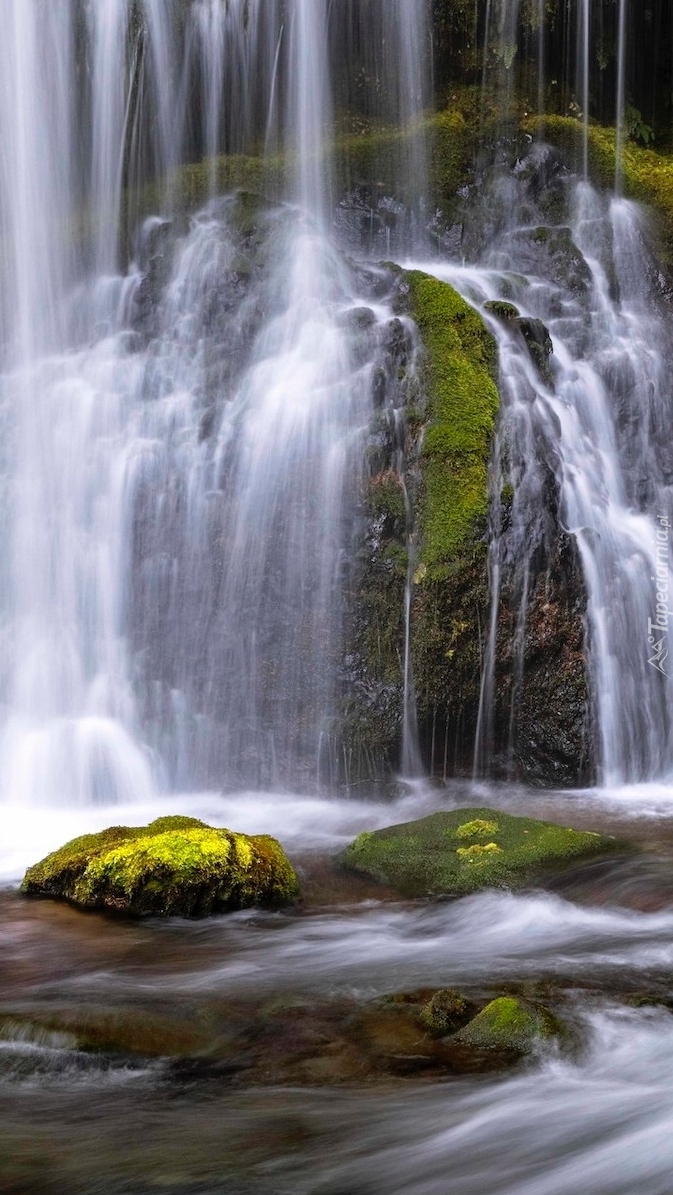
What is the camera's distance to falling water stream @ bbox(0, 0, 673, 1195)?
3.52 m

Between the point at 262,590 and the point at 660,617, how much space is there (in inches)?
169

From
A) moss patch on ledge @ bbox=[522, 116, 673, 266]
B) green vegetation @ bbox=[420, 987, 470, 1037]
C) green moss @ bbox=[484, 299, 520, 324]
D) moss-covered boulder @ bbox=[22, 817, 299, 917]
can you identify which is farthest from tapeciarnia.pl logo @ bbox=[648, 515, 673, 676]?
moss patch on ledge @ bbox=[522, 116, 673, 266]

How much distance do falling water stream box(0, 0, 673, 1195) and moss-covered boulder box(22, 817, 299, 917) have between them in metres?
0.19

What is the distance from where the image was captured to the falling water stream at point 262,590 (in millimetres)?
3521

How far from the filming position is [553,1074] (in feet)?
12.4

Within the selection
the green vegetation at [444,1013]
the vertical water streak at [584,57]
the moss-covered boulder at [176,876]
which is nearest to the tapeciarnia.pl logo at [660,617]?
the moss-covered boulder at [176,876]

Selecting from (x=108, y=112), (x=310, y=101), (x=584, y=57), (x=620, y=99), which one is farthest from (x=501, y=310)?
(x=108, y=112)

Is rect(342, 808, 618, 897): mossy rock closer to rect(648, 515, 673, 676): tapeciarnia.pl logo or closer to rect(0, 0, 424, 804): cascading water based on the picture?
rect(0, 0, 424, 804): cascading water

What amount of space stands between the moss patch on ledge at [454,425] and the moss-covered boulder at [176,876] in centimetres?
431

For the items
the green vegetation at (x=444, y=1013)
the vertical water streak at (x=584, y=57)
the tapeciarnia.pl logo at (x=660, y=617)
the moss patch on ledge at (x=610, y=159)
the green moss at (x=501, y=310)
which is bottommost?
the green vegetation at (x=444, y=1013)

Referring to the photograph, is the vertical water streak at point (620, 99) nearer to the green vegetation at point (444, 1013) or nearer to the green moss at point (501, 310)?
the green moss at point (501, 310)

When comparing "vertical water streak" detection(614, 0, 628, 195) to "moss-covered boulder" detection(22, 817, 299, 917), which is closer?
"moss-covered boulder" detection(22, 817, 299, 917)

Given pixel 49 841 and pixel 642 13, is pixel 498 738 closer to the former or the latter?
pixel 49 841

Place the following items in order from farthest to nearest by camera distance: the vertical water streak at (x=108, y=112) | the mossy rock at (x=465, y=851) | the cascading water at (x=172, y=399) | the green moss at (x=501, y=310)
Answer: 1. the vertical water streak at (x=108, y=112)
2. the green moss at (x=501, y=310)
3. the cascading water at (x=172, y=399)
4. the mossy rock at (x=465, y=851)
